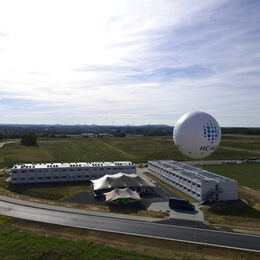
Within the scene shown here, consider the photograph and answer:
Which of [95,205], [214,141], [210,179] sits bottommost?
[95,205]

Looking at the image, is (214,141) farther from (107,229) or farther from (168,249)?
(107,229)

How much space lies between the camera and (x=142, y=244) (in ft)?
98.9

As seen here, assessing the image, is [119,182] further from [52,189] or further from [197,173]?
[197,173]

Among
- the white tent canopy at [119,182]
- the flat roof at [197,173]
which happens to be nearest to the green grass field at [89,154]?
the flat roof at [197,173]

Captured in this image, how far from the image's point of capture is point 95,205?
4544cm

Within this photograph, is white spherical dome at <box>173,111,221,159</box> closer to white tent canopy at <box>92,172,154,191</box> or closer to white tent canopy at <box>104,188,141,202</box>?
white tent canopy at <box>104,188,141,202</box>

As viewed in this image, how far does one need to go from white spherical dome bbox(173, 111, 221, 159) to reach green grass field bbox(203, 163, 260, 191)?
25807mm

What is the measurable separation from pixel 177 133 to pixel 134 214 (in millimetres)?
17615

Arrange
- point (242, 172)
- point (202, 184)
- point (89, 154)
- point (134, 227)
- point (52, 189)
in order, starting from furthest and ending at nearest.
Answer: point (89, 154)
point (242, 172)
point (52, 189)
point (202, 184)
point (134, 227)

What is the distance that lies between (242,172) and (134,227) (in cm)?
5541

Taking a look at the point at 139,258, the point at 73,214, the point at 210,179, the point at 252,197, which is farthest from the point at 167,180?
the point at 139,258

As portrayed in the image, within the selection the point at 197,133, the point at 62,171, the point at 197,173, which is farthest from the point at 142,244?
the point at 62,171

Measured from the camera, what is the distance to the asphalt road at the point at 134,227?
31.5 m

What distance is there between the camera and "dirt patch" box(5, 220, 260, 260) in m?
27.9
